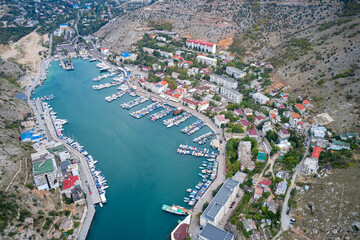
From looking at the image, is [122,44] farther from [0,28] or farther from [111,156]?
[111,156]

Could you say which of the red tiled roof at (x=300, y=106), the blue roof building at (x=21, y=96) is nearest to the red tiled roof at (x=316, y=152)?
the red tiled roof at (x=300, y=106)

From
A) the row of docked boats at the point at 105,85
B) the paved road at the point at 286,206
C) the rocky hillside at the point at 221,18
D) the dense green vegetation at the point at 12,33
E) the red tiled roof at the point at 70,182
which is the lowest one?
the row of docked boats at the point at 105,85

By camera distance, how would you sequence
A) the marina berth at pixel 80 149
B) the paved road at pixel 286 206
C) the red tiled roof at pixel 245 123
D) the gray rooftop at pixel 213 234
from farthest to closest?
1. the red tiled roof at pixel 245 123
2. the marina berth at pixel 80 149
3. the paved road at pixel 286 206
4. the gray rooftop at pixel 213 234

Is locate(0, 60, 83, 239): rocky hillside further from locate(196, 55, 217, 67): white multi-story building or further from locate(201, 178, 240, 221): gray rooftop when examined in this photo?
locate(196, 55, 217, 67): white multi-story building

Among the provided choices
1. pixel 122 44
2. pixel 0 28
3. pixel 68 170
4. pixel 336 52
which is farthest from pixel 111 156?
pixel 0 28

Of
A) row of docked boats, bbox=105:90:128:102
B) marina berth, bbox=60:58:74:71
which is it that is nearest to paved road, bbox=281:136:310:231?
row of docked boats, bbox=105:90:128:102

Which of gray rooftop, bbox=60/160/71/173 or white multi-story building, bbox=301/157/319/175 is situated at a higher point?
white multi-story building, bbox=301/157/319/175

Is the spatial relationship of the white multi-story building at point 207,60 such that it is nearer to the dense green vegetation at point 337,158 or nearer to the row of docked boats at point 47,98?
the row of docked boats at point 47,98
